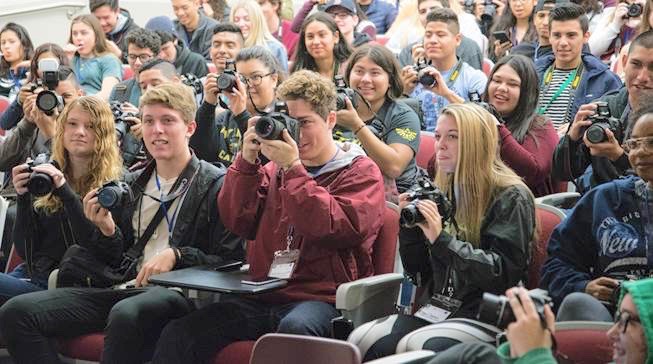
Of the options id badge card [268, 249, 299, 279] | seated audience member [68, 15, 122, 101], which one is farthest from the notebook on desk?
seated audience member [68, 15, 122, 101]

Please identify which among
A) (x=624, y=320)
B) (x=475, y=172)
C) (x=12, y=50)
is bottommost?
(x=624, y=320)

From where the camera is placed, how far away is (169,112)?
13.3ft

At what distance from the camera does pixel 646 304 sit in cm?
242

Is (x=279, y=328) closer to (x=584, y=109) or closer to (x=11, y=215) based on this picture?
(x=584, y=109)

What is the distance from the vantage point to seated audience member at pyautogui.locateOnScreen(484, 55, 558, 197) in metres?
4.36

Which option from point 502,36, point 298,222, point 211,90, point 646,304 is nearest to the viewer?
point 646,304

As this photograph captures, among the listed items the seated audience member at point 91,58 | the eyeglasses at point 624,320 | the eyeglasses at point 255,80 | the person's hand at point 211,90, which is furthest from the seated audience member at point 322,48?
the eyeglasses at point 624,320

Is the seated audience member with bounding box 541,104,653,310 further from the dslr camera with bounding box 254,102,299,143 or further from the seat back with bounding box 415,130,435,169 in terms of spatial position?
the seat back with bounding box 415,130,435,169

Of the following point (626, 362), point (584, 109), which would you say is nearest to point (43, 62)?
point (584, 109)

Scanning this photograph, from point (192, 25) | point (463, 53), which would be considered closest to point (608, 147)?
point (463, 53)

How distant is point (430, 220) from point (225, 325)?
2.54 feet

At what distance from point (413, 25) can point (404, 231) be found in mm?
3821

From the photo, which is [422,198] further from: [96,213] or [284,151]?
[96,213]

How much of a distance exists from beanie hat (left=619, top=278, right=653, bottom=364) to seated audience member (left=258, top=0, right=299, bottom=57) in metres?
5.51
